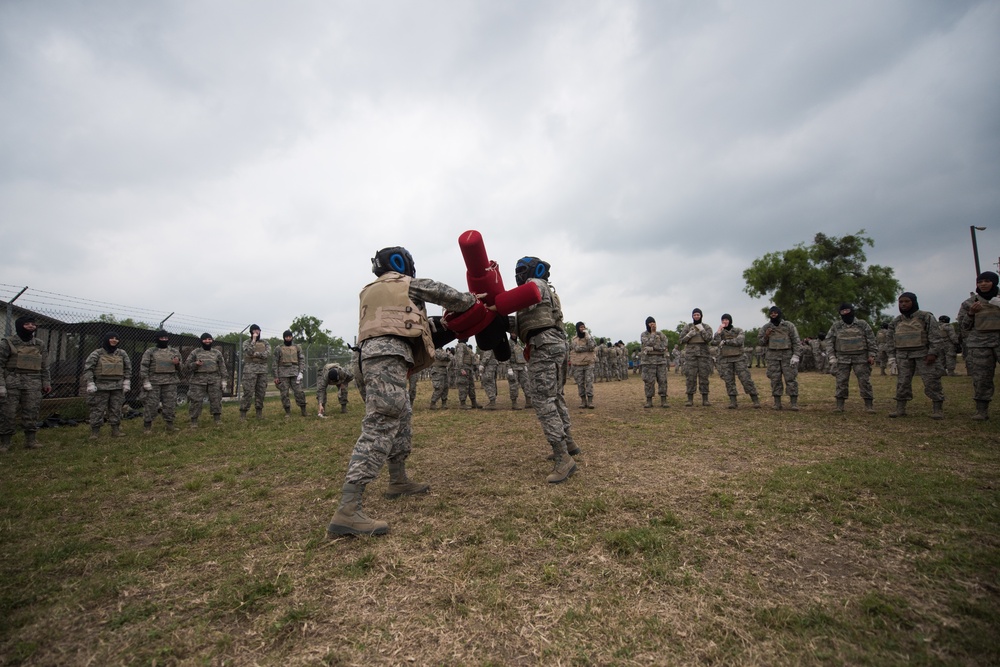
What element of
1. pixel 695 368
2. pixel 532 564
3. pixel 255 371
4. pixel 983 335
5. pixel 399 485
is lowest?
pixel 532 564

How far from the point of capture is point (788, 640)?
75.0 inches

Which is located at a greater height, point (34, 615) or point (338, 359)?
point (338, 359)

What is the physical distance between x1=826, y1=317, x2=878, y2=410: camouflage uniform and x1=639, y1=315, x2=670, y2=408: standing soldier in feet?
11.7

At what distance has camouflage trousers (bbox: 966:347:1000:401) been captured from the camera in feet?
22.9

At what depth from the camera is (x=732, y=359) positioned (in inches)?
412

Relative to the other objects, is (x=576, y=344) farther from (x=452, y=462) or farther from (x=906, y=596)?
(x=906, y=596)

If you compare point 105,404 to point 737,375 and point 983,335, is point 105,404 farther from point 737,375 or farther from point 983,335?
point 983,335

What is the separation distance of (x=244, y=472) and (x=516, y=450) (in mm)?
3658

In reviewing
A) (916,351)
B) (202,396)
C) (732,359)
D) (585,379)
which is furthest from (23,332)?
(916,351)

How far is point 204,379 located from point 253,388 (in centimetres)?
114

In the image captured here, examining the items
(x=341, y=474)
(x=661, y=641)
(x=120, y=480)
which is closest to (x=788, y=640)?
(x=661, y=641)

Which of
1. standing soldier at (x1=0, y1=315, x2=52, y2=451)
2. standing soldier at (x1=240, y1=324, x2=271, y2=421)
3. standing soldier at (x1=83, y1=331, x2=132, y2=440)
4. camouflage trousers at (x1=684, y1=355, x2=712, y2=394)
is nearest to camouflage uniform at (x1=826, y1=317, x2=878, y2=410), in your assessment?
camouflage trousers at (x1=684, y1=355, x2=712, y2=394)

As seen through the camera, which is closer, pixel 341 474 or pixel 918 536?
pixel 918 536

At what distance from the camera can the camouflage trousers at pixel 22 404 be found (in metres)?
7.42
